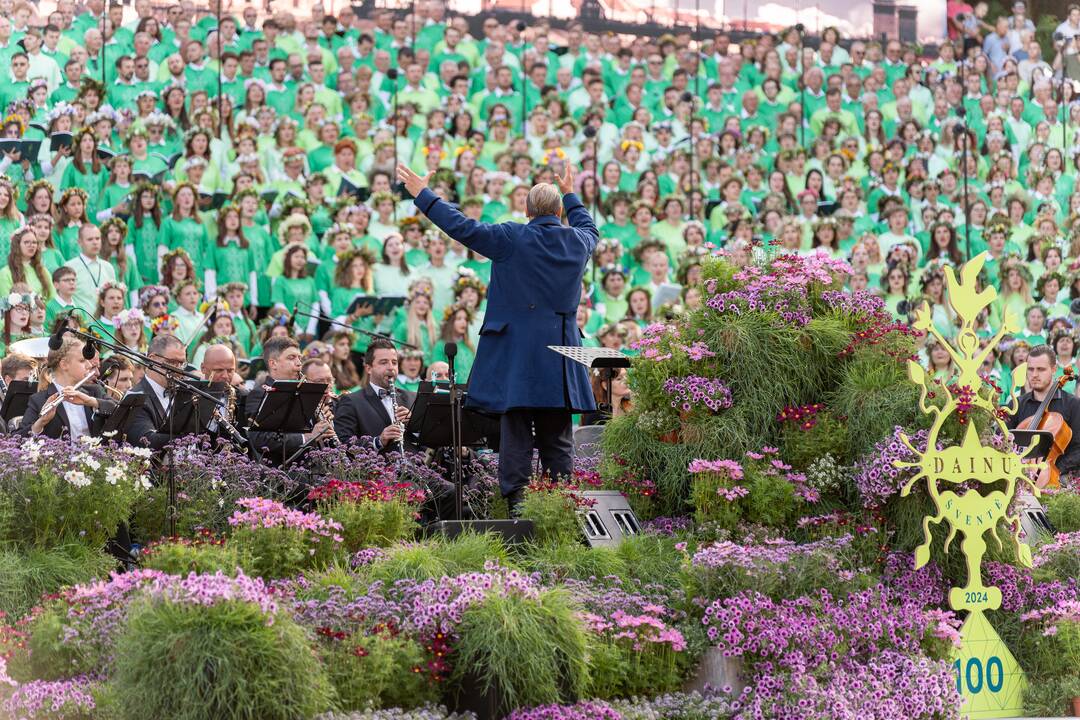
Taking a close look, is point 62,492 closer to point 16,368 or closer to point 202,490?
point 202,490

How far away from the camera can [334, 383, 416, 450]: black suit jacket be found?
874 centimetres

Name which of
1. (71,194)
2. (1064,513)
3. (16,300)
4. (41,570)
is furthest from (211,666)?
(71,194)

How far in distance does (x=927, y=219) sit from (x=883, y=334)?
10.9 meters

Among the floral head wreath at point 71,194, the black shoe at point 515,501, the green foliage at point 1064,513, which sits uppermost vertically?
the floral head wreath at point 71,194

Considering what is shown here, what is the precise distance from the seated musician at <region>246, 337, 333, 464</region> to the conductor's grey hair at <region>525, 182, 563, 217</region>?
1672 mm

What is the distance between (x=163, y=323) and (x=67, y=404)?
13.5 feet

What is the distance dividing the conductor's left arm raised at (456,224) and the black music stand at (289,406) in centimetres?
103

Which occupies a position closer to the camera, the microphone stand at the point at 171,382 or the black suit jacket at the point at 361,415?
the microphone stand at the point at 171,382

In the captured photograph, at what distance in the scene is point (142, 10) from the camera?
15562mm

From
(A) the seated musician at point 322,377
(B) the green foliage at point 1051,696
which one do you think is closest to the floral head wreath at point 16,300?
(A) the seated musician at point 322,377

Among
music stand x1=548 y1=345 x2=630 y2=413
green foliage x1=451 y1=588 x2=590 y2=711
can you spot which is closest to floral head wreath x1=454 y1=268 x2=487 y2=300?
music stand x1=548 y1=345 x2=630 y2=413

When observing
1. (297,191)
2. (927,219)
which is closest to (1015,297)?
(927,219)

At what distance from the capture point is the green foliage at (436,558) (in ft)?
20.1

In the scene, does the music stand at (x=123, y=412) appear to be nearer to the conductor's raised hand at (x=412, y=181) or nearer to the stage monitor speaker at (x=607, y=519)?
the conductor's raised hand at (x=412, y=181)
